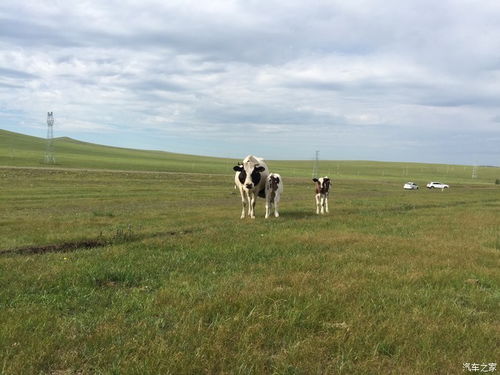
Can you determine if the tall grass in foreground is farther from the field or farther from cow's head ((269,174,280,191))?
cow's head ((269,174,280,191))

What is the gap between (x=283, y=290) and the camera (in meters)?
7.49

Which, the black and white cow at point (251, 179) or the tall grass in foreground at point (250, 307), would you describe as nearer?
the tall grass in foreground at point (250, 307)

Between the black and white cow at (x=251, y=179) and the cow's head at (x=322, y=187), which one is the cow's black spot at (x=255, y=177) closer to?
the black and white cow at (x=251, y=179)

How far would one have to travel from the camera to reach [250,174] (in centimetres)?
2133

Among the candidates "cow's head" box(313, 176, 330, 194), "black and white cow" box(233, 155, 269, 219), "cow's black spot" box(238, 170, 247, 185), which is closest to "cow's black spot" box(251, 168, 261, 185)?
"black and white cow" box(233, 155, 269, 219)

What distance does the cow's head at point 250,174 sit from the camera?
832 inches

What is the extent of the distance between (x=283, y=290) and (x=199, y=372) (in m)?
2.99

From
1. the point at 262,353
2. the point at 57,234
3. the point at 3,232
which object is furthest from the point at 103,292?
the point at 3,232

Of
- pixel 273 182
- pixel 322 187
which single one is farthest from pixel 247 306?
pixel 322 187

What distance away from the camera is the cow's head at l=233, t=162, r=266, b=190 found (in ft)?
69.4

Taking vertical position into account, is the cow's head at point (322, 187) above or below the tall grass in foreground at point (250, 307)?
above

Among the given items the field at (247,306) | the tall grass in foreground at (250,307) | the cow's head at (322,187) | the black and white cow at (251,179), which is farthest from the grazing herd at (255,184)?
the tall grass in foreground at (250,307)

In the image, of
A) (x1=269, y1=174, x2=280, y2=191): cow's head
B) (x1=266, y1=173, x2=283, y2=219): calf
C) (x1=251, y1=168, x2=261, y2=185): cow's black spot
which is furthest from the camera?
(x1=269, y1=174, x2=280, y2=191): cow's head

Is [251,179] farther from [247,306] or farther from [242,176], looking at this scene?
[247,306]
